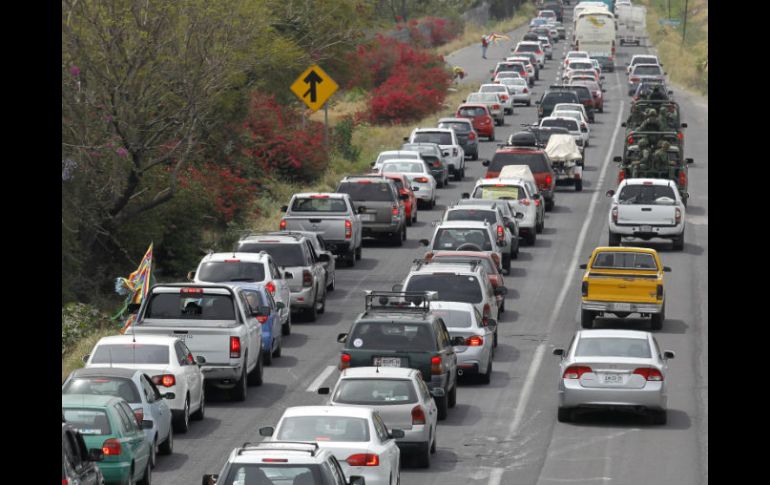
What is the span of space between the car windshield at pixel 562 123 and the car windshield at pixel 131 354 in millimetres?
39748

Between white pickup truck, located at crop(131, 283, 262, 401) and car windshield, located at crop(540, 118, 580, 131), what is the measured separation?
36.9 meters

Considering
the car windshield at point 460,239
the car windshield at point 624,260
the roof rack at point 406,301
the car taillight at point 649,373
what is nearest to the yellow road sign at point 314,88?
the car windshield at point 460,239

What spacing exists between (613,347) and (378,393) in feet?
17.5

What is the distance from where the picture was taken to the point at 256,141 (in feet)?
175

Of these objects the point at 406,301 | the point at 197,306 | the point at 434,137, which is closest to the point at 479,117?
the point at 434,137

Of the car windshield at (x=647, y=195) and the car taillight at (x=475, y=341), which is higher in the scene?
the car taillight at (x=475, y=341)

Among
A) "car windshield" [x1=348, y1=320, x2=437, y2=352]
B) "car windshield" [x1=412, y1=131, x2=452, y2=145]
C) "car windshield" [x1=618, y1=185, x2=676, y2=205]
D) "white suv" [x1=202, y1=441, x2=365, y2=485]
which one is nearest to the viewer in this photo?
"white suv" [x1=202, y1=441, x2=365, y2=485]

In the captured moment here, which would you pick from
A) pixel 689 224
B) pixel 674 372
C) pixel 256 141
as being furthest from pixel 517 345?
pixel 256 141

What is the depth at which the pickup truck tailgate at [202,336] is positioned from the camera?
87.4 feet

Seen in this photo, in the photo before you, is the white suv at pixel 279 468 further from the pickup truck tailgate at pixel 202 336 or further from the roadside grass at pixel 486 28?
the roadside grass at pixel 486 28

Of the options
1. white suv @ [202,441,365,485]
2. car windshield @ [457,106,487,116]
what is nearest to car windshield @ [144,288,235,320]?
white suv @ [202,441,365,485]

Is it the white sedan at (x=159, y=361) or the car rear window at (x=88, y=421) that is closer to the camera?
the car rear window at (x=88, y=421)

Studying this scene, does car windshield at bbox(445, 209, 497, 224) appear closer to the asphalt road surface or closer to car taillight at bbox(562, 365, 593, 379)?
the asphalt road surface

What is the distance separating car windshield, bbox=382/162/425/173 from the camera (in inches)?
2046
